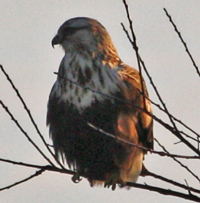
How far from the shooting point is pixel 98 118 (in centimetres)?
569

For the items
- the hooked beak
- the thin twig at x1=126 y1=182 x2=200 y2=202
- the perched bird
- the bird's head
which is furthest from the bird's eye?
the thin twig at x1=126 y1=182 x2=200 y2=202

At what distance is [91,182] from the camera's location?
21.2 ft

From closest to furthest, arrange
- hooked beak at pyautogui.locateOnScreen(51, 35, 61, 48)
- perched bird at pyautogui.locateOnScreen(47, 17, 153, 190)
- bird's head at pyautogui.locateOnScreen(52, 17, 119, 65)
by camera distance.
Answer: perched bird at pyautogui.locateOnScreen(47, 17, 153, 190)
bird's head at pyautogui.locateOnScreen(52, 17, 119, 65)
hooked beak at pyautogui.locateOnScreen(51, 35, 61, 48)

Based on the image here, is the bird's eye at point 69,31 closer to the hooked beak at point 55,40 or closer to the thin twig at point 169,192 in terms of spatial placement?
the hooked beak at point 55,40

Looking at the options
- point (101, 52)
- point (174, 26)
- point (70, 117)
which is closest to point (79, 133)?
point (70, 117)

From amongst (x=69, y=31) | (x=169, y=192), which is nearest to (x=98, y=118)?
→ (x=169, y=192)

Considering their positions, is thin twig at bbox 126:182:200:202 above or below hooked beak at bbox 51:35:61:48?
below

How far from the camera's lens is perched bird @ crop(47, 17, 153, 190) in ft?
18.7

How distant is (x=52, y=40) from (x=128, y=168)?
1.68 meters

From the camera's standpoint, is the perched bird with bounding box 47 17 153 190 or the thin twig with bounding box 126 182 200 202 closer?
the thin twig with bounding box 126 182 200 202

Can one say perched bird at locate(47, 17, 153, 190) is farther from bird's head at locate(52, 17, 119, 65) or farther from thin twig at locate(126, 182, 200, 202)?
thin twig at locate(126, 182, 200, 202)

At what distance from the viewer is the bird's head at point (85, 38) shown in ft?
21.1

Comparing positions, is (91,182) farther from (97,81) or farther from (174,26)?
(174,26)

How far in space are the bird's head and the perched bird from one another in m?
0.04
